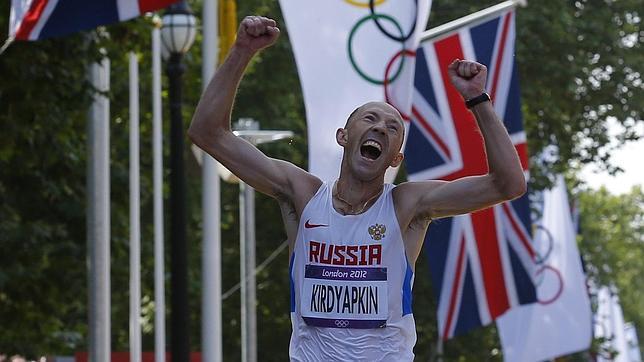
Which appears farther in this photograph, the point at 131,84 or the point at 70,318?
the point at 70,318

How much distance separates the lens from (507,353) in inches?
1147

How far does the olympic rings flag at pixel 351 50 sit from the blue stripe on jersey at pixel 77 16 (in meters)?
1.66

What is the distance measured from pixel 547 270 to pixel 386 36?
16.1 meters

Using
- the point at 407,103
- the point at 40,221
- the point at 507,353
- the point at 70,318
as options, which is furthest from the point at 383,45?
the point at 70,318

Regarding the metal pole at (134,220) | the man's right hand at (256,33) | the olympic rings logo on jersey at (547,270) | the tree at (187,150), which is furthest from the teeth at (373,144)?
the olympic rings logo on jersey at (547,270)

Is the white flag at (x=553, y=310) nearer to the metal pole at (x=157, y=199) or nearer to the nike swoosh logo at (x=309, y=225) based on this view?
the metal pole at (x=157, y=199)

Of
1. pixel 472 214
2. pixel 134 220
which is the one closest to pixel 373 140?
pixel 472 214

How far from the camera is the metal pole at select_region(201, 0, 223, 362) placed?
70.9ft

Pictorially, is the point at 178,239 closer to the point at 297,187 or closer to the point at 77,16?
the point at 77,16

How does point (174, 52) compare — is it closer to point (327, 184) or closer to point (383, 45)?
point (383, 45)

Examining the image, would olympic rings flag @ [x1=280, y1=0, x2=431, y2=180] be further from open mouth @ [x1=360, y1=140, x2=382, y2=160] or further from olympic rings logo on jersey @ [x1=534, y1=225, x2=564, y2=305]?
olympic rings logo on jersey @ [x1=534, y1=225, x2=564, y2=305]

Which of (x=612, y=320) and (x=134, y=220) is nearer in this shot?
(x=134, y=220)

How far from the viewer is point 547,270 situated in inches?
1309

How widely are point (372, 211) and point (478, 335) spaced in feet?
116
